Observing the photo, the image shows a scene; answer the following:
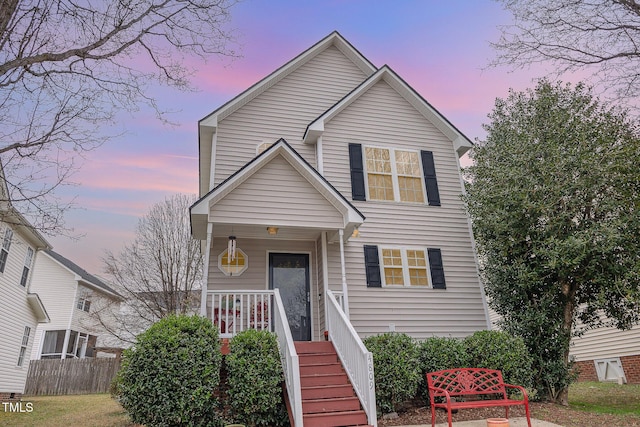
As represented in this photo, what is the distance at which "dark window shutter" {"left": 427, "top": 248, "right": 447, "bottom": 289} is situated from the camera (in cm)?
1007

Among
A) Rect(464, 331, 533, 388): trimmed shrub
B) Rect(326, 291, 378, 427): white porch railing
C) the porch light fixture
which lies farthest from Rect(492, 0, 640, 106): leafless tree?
the porch light fixture

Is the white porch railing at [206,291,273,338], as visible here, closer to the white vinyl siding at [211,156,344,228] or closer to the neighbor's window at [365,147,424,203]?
the white vinyl siding at [211,156,344,228]

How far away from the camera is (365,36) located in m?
12.8

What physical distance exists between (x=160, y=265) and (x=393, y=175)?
10381 millimetres

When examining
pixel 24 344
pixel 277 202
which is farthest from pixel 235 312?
pixel 24 344

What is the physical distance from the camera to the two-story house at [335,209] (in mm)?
8368

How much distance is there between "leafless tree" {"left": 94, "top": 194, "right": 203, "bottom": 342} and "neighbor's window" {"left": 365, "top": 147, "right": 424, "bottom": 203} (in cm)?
887

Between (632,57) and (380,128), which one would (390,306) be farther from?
(632,57)

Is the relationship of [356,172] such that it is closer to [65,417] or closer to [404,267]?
[404,267]

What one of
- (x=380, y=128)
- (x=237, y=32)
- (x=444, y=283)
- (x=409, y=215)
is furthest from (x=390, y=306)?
(x=237, y=32)

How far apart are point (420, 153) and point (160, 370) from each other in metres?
8.53

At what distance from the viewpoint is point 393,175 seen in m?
10.9

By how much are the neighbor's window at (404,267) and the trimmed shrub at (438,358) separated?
2034 millimetres

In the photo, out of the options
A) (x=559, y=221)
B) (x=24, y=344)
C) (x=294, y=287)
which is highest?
(x=559, y=221)
